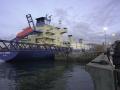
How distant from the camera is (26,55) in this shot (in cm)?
5397

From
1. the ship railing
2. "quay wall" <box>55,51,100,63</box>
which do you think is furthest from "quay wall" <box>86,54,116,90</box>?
"quay wall" <box>55,51,100,63</box>

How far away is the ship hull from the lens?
172ft

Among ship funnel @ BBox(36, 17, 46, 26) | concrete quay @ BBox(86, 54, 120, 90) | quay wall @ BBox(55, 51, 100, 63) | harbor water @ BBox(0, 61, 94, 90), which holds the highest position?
ship funnel @ BBox(36, 17, 46, 26)

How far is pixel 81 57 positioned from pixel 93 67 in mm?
44346

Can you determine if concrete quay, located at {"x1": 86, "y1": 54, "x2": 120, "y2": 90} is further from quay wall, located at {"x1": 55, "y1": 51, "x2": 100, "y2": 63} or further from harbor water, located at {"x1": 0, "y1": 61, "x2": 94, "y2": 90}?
quay wall, located at {"x1": 55, "y1": 51, "x2": 100, "y2": 63}

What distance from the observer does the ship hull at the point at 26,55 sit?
52312 mm

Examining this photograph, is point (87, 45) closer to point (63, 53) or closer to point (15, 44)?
point (63, 53)

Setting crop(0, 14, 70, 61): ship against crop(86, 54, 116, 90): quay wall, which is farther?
crop(0, 14, 70, 61): ship

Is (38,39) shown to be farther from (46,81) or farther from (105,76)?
(105,76)

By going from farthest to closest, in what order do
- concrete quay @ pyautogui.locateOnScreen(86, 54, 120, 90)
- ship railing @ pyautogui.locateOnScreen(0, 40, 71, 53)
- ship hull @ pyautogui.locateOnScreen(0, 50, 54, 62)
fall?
1. ship hull @ pyautogui.locateOnScreen(0, 50, 54, 62)
2. ship railing @ pyautogui.locateOnScreen(0, 40, 71, 53)
3. concrete quay @ pyautogui.locateOnScreen(86, 54, 120, 90)

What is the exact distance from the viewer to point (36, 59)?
191ft

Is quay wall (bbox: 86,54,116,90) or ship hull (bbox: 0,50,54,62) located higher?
quay wall (bbox: 86,54,116,90)

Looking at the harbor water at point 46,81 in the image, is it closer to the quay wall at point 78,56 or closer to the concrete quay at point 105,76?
the concrete quay at point 105,76

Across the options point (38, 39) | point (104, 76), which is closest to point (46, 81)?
point (104, 76)
